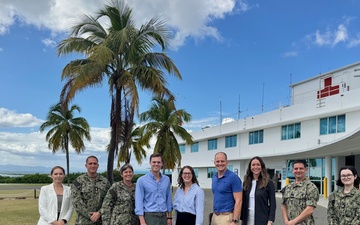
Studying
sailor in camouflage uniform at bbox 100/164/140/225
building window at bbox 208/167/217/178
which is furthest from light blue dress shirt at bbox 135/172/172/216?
building window at bbox 208/167/217/178

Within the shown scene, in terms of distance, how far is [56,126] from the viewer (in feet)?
105

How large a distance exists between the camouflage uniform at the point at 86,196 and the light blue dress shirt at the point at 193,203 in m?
1.18

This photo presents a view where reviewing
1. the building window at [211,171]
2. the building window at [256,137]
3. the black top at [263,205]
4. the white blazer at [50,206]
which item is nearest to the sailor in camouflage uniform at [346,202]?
the black top at [263,205]

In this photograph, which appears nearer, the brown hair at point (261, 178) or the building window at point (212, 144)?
the brown hair at point (261, 178)

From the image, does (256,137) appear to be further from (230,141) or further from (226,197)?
(226,197)

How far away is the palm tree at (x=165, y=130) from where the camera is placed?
2530cm

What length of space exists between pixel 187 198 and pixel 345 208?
6.92ft

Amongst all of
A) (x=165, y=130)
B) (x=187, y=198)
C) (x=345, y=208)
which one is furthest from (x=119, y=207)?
(x=165, y=130)

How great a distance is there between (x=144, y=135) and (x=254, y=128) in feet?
37.5

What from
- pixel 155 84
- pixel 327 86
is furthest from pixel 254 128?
pixel 155 84

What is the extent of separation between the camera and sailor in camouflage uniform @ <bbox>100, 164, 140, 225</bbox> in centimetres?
562

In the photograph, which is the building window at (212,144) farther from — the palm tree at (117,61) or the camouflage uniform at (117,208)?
the camouflage uniform at (117,208)

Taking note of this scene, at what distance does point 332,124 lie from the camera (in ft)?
82.2

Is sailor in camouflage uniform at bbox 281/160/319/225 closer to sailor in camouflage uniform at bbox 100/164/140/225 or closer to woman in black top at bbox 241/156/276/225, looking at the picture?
woman in black top at bbox 241/156/276/225
